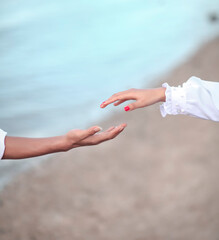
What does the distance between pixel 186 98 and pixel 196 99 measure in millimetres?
44

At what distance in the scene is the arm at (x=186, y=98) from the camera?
1.77 metres

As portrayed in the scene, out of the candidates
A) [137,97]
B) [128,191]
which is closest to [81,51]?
[128,191]

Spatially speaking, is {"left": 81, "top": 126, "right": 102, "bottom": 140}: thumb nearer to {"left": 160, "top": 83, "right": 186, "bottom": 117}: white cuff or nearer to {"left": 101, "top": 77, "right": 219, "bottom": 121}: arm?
{"left": 101, "top": 77, "right": 219, "bottom": 121}: arm

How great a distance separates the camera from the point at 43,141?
5.84 feet

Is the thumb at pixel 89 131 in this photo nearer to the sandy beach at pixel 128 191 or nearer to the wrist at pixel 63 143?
the wrist at pixel 63 143

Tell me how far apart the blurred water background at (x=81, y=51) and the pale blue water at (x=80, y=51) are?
0.05 ft

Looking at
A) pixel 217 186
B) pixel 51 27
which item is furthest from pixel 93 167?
pixel 51 27

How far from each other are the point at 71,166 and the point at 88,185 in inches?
17.5

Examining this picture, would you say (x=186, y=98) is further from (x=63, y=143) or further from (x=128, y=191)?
(x=128, y=191)

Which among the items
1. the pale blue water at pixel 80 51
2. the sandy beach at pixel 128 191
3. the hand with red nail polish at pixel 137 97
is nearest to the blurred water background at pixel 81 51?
the pale blue water at pixel 80 51

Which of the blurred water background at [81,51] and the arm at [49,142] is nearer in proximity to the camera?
the arm at [49,142]

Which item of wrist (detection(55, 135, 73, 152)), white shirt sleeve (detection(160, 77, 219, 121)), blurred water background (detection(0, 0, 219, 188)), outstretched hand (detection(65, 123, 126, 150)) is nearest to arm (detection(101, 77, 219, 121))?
white shirt sleeve (detection(160, 77, 219, 121))

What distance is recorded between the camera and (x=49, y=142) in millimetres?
1777

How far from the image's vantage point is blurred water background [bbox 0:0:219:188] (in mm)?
6242
